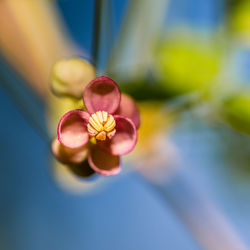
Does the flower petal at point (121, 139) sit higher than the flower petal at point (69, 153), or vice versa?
the flower petal at point (121, 139)

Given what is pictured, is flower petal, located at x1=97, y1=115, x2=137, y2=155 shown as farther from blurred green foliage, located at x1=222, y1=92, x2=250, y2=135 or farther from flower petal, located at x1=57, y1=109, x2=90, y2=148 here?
blurred green foliage, located at x1=222, y1=92, x2=250, y2=135

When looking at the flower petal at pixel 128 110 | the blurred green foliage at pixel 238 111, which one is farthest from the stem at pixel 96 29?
the blurred green foliage at pixel 238 111

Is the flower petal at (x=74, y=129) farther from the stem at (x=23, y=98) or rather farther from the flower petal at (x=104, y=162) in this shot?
the stem at (x=23, y=98)

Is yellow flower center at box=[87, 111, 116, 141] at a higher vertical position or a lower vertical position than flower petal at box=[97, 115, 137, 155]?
higher

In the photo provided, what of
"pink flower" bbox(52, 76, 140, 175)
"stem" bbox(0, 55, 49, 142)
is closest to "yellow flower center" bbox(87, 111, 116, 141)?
"pink flower" bbox(52, 76, 140, 175)

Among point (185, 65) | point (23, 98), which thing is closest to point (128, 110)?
point (23, 98)

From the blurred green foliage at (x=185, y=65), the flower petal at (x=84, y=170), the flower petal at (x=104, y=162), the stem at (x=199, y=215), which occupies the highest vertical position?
the flower petal at (x=104, y=162)

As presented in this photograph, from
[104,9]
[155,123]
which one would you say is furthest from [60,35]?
[104,9]

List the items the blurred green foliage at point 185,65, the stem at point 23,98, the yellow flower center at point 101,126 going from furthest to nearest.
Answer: the blurred green foliage at point 185,65, the stem at point 23,98, the yellow flower center at point 101,126

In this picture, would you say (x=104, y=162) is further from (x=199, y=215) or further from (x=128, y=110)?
(x=199, y=215)
